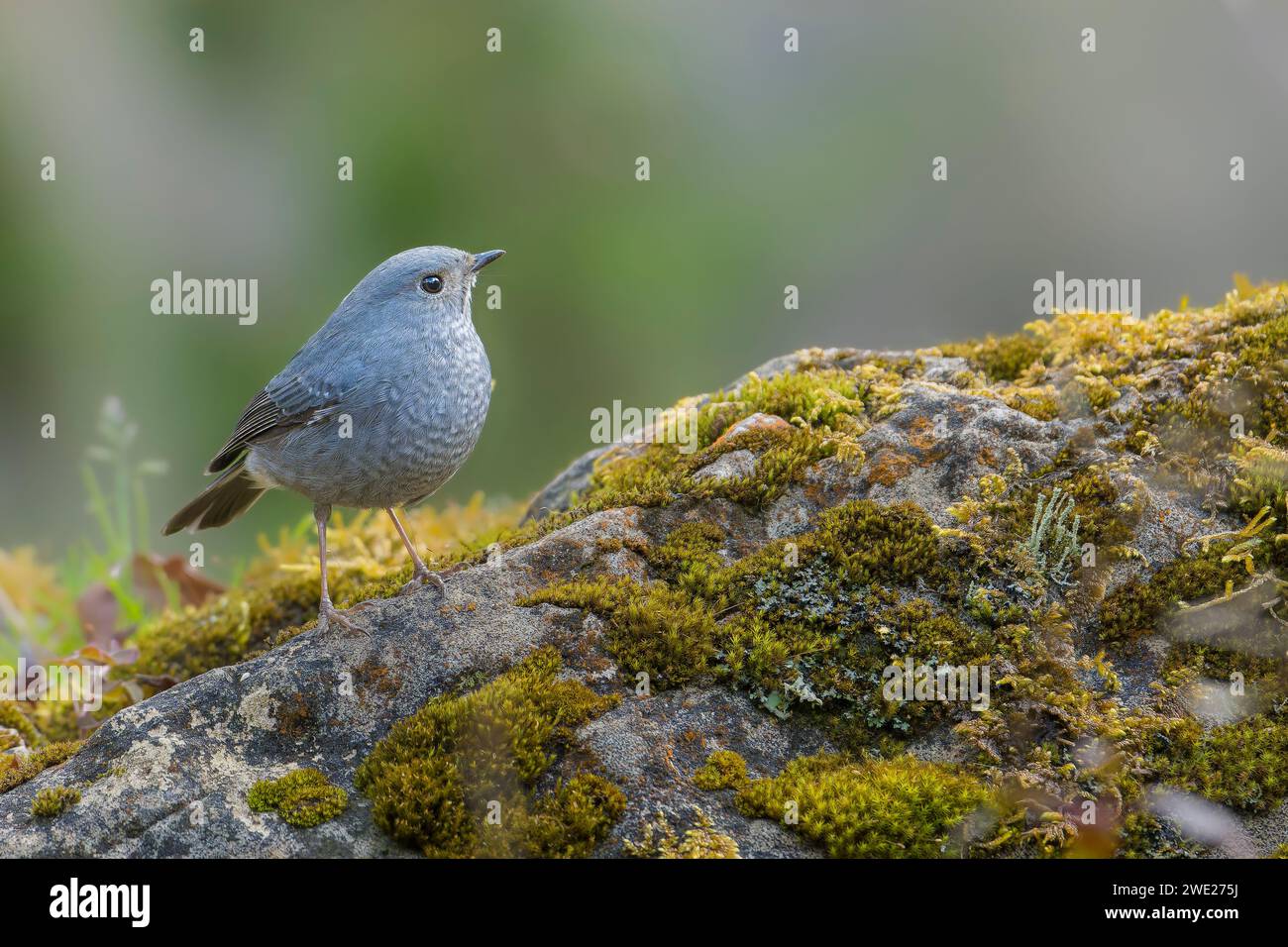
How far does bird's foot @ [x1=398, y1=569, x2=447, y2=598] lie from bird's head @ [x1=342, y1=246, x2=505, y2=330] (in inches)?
53.4

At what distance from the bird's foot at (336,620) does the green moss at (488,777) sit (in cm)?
67

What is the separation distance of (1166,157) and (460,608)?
1076cm

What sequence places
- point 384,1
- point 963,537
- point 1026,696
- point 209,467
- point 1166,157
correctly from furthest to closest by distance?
1. point 384,1
2. point 1166,157
3. point 209,467
4. point 963,537
5. point 1026,696

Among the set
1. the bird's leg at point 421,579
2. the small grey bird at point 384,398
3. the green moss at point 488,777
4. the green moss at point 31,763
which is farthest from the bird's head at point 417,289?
the green moss at point 31,763

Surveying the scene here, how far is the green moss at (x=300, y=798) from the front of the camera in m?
3.90

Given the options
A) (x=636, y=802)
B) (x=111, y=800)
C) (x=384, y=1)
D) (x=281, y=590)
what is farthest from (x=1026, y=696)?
(x=384, y=1)

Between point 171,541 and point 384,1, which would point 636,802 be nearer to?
point 171,541

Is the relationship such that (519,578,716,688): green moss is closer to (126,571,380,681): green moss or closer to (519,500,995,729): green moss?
(519,500,995,729): green moss

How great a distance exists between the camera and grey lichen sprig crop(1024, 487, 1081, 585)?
4.62 m

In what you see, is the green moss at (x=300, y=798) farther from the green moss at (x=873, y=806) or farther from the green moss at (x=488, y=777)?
the green moss at (x=873, y=806)

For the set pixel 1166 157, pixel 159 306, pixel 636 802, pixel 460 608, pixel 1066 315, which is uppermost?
pixel 1166 157

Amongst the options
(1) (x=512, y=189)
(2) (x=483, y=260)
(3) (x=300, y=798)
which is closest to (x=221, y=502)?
(2) (x=483, y=260)

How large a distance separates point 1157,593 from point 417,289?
4101 millimetres

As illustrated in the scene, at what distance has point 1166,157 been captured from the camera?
38.1 ft
